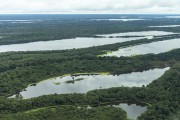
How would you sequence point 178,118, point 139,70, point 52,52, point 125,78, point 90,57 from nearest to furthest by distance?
point 178,118, point 125,78, point 139,70, point 90,57, point 52,52

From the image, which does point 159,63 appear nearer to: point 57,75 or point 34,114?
point 57,75

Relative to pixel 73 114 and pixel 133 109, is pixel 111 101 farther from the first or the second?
pixel 73 114

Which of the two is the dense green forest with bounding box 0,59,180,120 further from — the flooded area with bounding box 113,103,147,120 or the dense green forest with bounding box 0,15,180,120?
the flooded area with bounding box 113,103,147,120

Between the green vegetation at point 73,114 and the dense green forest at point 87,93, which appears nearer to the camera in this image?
the green vegetation at point 73,114

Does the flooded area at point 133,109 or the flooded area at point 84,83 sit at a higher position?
the flooded area at point 84,83

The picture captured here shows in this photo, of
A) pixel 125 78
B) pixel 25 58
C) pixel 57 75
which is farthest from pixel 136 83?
pixel 25 58

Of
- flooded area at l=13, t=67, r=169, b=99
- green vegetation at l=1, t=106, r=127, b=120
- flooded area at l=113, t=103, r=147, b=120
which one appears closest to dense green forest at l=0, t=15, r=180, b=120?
green vegetation at l=1, t=106, r=127, b=120

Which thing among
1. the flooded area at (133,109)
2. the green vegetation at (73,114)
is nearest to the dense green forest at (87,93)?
the green vegetation at (73,114)

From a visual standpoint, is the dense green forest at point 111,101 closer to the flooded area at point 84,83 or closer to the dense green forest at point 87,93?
the dense green forest at point 87,93
